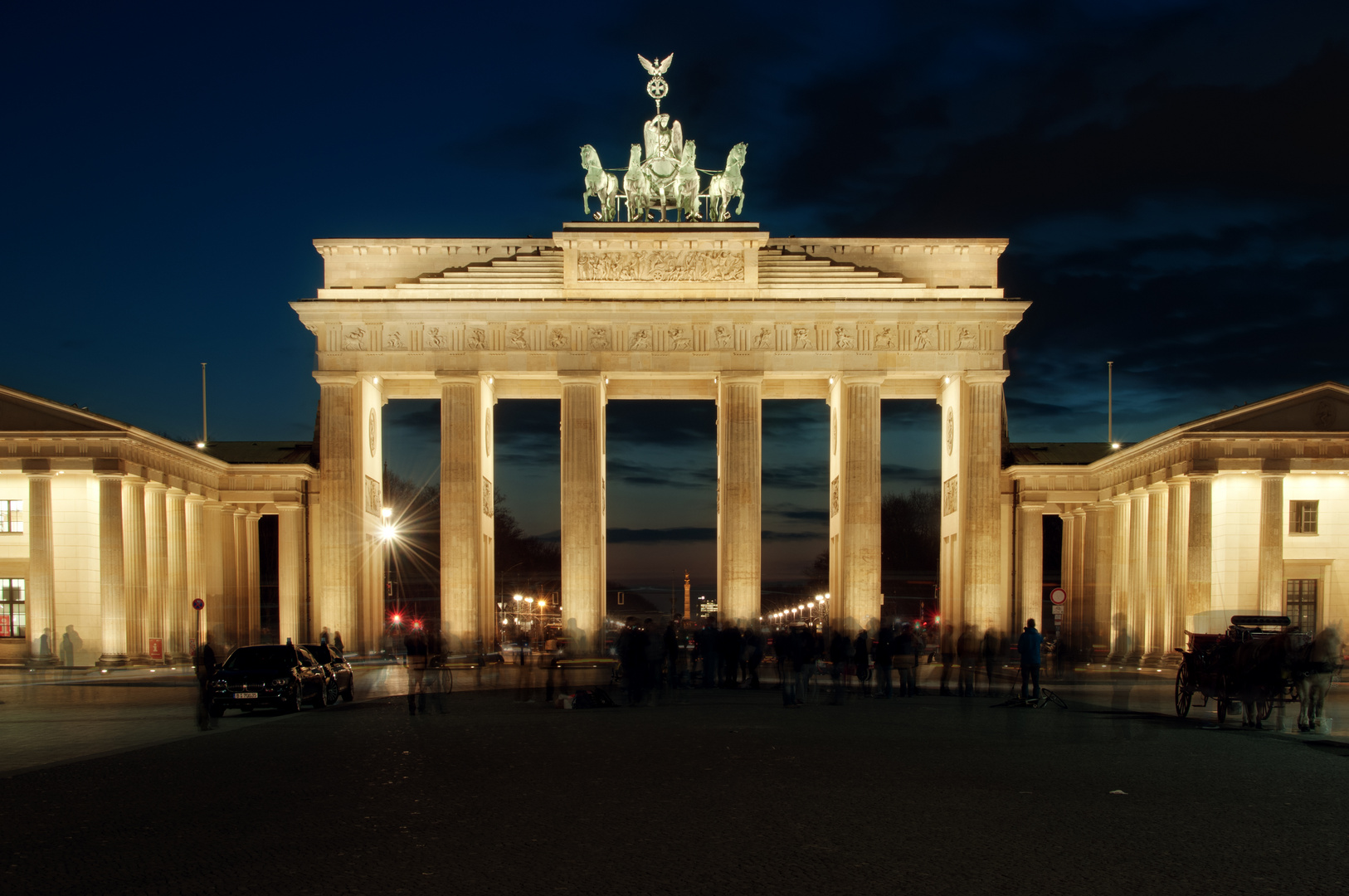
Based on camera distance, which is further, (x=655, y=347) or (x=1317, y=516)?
(x=655, y=347)

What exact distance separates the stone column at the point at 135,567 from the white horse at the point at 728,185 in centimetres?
2494

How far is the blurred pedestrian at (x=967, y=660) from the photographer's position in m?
30.2

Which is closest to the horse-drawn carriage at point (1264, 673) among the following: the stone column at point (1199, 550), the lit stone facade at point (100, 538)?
the stone column at point (1199, 550)

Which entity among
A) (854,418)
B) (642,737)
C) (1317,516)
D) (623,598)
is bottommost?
(642,737)

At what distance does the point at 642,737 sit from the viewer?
1984cm

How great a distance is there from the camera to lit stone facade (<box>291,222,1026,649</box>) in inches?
2030

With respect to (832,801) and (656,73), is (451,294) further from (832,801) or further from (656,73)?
(832,801)

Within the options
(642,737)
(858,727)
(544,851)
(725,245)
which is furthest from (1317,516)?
(544,851)

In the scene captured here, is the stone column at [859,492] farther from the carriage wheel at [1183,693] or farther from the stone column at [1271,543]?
the carriage wheel at [1183,693]

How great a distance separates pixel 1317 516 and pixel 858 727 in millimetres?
32940

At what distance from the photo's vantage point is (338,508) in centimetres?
5159

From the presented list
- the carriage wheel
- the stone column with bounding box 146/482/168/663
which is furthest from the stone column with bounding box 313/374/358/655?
the carriage wheel

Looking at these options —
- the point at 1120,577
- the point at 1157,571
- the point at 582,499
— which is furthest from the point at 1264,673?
the point at 582,499

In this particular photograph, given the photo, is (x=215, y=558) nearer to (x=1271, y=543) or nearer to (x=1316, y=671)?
(x=1271, y=543)
